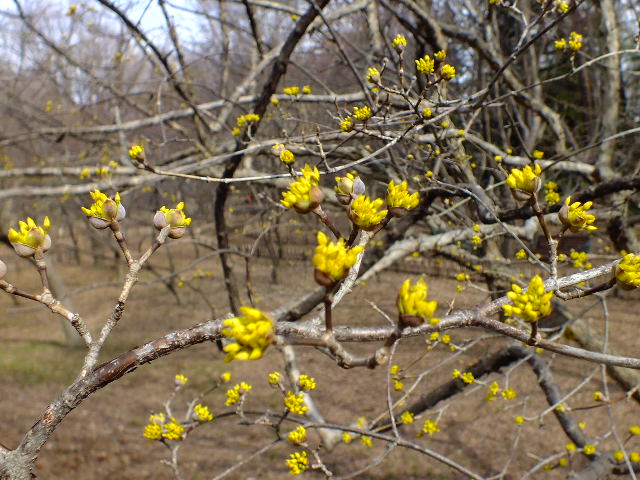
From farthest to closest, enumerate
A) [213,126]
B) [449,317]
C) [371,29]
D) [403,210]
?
1. [213,126]
2. [371,29]
3. [403,210]
4. [449,317]

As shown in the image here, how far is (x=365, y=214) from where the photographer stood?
85cm

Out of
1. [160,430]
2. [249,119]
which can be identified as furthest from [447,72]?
[160,430]

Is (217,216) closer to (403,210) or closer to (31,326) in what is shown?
(403,210)

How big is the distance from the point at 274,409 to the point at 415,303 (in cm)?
629

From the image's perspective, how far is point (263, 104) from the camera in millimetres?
2803

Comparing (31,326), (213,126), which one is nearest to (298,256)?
(31,326)

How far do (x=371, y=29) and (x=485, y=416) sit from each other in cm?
533

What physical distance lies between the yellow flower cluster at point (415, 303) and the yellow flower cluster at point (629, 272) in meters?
0.45

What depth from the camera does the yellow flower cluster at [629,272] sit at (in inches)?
33.1

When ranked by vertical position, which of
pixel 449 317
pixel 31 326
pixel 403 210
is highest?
pixel 403 210

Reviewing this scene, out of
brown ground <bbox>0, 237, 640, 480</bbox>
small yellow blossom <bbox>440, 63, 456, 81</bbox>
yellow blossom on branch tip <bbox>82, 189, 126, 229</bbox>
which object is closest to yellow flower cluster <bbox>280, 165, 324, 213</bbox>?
yellow blossom on branch tip <bbox>82, 189, 126, 229</bbox>

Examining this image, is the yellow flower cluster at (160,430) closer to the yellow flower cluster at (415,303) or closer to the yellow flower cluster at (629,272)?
the yellow flower cluster at (415,303)

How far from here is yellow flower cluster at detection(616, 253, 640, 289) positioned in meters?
0.84

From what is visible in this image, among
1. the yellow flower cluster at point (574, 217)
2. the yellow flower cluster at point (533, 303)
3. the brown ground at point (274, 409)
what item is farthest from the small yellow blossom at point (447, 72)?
the brown ground at point (274, 409)
